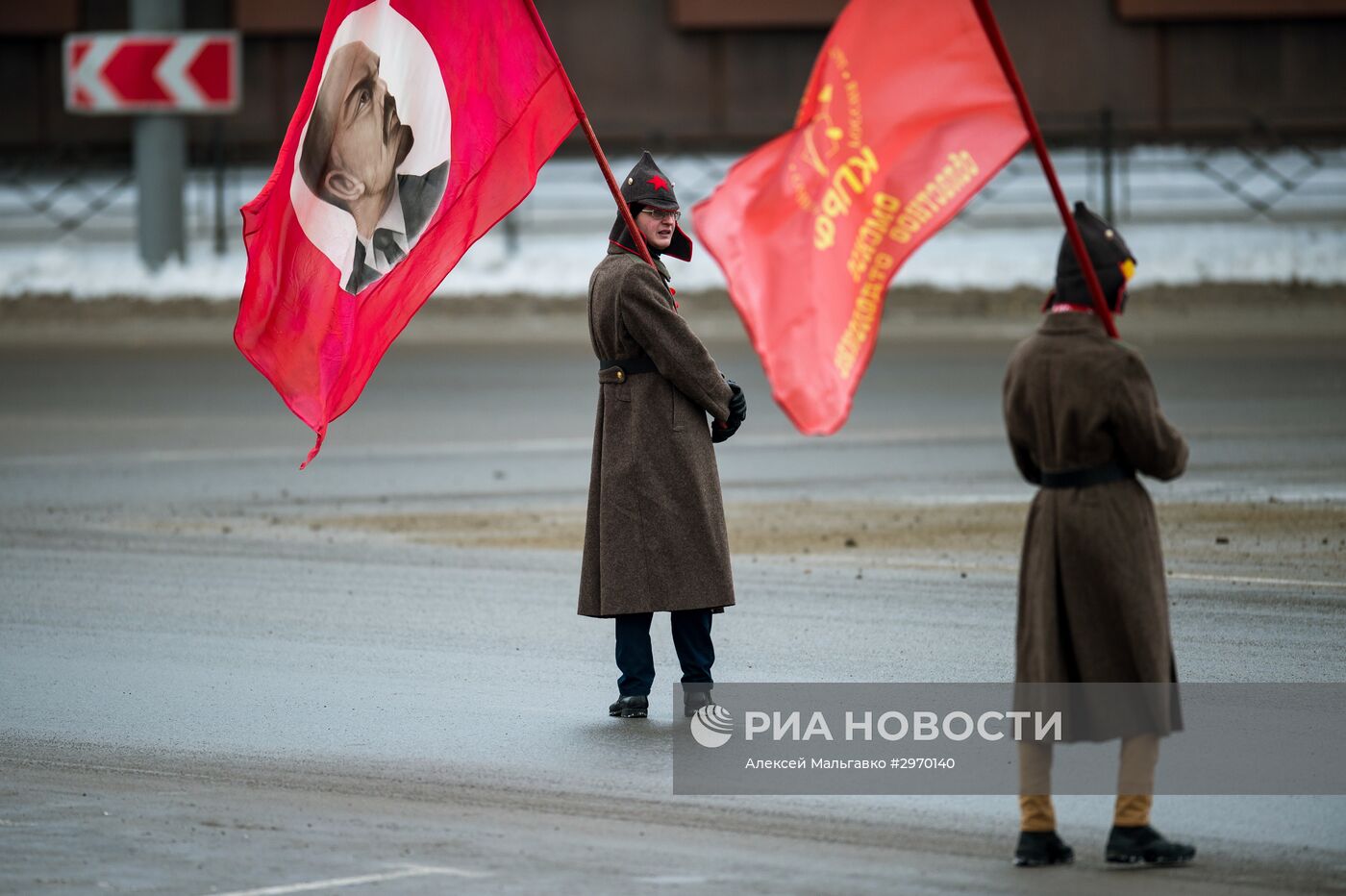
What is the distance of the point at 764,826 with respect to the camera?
6.33 metres

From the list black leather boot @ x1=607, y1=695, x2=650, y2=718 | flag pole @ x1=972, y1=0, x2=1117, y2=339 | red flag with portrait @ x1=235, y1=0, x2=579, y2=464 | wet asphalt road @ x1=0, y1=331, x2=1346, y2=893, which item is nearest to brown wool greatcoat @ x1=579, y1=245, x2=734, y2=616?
black leather boot @ x1=607, y1=695, x2=650, y2=718

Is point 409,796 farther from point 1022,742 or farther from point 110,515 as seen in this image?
point 110,515

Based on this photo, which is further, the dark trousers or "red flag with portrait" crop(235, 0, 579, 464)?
"red flag with portrait" crop(235, 0, 579, 464)

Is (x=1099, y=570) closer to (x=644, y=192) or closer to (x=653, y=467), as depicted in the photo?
(x=653, y=467)

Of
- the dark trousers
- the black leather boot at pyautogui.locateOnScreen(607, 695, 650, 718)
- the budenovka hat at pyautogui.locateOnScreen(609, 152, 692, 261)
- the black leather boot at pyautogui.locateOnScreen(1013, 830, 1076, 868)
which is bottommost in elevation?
the black leather boot at pyautogui.locateOnScreen(1013, 830, 1076, 868)

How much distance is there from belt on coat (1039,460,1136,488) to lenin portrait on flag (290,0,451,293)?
9.82 ft

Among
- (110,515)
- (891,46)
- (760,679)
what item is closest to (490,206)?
(891,46)

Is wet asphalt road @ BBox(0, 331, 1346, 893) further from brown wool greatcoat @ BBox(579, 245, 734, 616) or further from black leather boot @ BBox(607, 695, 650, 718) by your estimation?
brown wool greatcoat @ BBox(579, 245, 734, 616)

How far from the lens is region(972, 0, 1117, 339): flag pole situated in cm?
597

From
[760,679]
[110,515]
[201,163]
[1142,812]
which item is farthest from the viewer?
[201,163]

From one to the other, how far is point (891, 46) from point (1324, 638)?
10.5ft

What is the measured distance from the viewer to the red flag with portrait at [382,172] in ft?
26.0

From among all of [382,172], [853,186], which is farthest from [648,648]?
[382,172]

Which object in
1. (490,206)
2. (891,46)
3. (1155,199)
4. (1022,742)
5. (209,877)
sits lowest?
(209,877)
